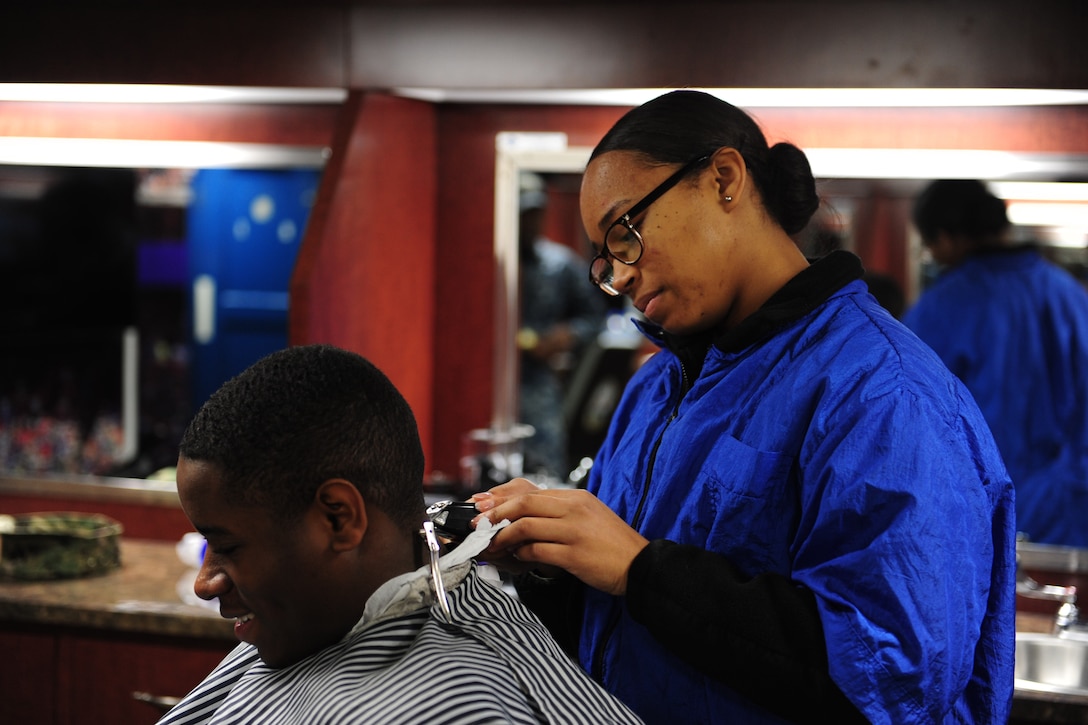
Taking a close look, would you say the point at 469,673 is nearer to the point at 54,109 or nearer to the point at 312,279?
the point at 312,279

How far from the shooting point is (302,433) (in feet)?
4.14

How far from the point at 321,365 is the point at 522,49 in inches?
72.4

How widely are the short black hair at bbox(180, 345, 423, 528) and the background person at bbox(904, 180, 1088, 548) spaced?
2.10m

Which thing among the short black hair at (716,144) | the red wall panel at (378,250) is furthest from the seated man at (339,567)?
the red wall panel at (378,250)

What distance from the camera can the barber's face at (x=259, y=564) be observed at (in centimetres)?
127

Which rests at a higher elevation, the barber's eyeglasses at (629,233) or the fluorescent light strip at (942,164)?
the fluorescent light strip at (942,164)

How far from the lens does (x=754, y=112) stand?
3.04 meters

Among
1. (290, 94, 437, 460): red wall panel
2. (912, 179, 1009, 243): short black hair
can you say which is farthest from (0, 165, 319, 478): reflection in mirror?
(912, 179, 1009, 243): short black hair

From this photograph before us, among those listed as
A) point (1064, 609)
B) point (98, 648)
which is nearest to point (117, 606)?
point (98, 648)

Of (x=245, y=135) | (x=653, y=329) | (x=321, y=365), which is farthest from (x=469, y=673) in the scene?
(x=245, y=135)

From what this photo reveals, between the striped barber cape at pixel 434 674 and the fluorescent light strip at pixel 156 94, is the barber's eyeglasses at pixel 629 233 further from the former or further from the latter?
the fluorescent light strip at pixel 156 94

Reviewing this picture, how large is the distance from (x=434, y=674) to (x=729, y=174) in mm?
765

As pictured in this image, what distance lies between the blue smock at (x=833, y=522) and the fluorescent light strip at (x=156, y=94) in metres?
1.99

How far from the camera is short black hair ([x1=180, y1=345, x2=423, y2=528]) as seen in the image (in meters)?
1.26
